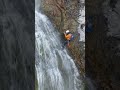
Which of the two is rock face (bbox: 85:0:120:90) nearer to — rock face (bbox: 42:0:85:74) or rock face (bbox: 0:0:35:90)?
rock face (bbox: 0:0:35:90)

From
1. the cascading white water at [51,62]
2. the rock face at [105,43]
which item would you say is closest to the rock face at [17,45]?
the rock face at [105,43]

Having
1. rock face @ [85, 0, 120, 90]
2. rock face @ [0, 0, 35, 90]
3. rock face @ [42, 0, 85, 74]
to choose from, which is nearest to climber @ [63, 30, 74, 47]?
rock face @ [42, 0, 85, 74]

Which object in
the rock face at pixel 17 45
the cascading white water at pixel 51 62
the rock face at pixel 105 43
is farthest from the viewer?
the cascading white water at pixel 51 62

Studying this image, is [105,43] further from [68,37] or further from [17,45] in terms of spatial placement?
[68,37]

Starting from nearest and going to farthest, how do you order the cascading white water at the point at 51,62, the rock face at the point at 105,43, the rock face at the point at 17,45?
the rock face at the point at 17,45 → the rock face at the point at 105,43 → the cascading white water at the point at 51,62

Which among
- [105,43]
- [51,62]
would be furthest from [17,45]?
[51,62]

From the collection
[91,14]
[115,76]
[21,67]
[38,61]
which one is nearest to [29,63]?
[21,67]

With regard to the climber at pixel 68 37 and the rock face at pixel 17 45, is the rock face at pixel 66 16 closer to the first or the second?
the climber at pixel 68 37

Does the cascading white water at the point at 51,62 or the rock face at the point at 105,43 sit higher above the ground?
the rock face at the point at 105,43
